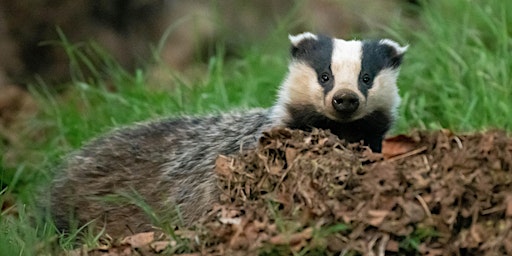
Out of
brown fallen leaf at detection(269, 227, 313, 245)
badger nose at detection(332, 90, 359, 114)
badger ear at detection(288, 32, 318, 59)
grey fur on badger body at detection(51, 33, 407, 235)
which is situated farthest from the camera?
badger ear at detection(288, 32, 318, 59)

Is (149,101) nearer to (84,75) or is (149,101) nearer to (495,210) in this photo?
(84,75)

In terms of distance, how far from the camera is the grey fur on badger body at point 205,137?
5.00m

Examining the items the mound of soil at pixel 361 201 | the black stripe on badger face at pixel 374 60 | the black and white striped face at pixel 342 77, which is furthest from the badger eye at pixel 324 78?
the mound of soil at pixel 361 201

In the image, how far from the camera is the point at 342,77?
16.2 feet

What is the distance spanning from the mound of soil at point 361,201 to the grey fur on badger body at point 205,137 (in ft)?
1.89

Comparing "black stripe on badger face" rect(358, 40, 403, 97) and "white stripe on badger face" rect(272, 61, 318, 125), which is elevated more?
"black stripe on badger face" rect(358, 40, 403, 97)

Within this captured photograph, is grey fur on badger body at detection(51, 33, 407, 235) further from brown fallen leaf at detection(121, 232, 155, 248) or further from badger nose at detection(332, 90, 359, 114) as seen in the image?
brown fallen leaf at detection(121, 232, 155, 248)

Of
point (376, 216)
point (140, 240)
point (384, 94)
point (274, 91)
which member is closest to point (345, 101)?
point (384, 94)

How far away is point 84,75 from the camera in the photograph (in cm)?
838

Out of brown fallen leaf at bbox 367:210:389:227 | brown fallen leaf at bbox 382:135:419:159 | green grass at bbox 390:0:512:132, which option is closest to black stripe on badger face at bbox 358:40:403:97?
brown fallen leaf at bbox 382:135:419:159

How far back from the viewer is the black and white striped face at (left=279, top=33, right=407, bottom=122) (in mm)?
4883

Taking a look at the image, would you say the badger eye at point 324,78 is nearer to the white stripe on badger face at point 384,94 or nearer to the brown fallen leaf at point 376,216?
the white stripe on badger face at point 384,94

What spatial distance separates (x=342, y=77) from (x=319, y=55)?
0.71ft

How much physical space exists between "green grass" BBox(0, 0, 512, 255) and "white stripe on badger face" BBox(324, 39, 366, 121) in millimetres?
1211
